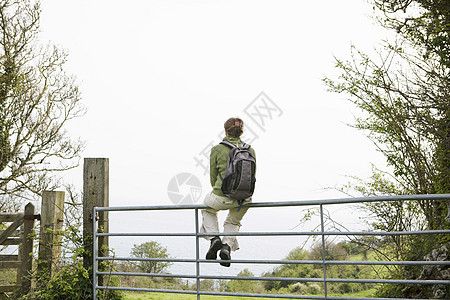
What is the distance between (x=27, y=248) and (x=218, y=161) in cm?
320

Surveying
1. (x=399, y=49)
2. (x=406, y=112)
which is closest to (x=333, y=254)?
(x=406, y=112)

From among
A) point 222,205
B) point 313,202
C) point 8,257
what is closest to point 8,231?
point 8,257

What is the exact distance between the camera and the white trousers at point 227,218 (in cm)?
A: 526

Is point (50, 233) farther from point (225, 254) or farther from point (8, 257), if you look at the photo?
point (225, 254)

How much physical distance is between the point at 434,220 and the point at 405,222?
578 millimetres

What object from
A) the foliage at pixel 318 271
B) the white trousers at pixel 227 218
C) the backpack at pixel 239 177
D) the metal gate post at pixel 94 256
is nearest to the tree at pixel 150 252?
the metal gate post at pixel 94 256

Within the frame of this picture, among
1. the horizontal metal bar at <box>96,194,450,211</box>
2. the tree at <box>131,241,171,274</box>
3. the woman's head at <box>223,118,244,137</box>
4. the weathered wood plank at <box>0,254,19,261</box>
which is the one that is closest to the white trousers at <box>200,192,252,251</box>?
the horizontal metal bar at <box>96,194,450,211</box>

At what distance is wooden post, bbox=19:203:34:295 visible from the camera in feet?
22.0

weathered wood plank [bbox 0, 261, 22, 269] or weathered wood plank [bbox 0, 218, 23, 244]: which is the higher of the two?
weathered wood plank [bbox 0, 218, 23, 244]

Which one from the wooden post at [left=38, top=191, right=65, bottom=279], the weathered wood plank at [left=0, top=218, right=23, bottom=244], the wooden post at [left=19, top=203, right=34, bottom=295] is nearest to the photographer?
the wooden post at [left=38, top=191, right=65, bottom=279]

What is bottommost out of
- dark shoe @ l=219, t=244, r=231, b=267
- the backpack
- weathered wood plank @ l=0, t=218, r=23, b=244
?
dark shoe @ l=219, t=244, r=231, b=267

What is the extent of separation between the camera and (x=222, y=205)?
5.26 m

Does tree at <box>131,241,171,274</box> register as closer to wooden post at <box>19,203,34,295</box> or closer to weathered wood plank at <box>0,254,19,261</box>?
wooden post at <box>19,203,34,295</box>

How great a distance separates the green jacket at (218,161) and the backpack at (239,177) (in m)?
0.10
